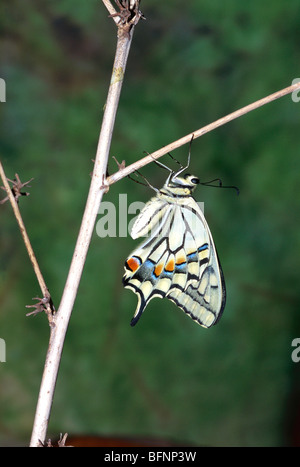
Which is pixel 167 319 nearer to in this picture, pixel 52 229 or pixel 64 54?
pixel 52 229

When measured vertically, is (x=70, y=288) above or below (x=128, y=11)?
below

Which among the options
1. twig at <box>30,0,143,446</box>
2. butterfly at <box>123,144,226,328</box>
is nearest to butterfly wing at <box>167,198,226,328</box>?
butterfly at <box>123,144,226,328</box>

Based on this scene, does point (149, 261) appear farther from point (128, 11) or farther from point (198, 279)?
point (128, 11)

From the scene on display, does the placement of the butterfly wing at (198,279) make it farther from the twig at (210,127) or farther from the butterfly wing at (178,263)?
the twig at (210,127)

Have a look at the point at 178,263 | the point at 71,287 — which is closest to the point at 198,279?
the point at 178,263

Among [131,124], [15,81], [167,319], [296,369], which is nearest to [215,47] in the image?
[131,124]

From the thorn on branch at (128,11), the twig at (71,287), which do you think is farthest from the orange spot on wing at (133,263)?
the thorn on branch at (128,11)

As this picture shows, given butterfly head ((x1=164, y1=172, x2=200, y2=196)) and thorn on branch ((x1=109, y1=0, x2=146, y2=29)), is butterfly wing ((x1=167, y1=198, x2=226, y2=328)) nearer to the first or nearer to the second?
butterfly head ((x1=164, y1=172, x2=200, y2=196))
